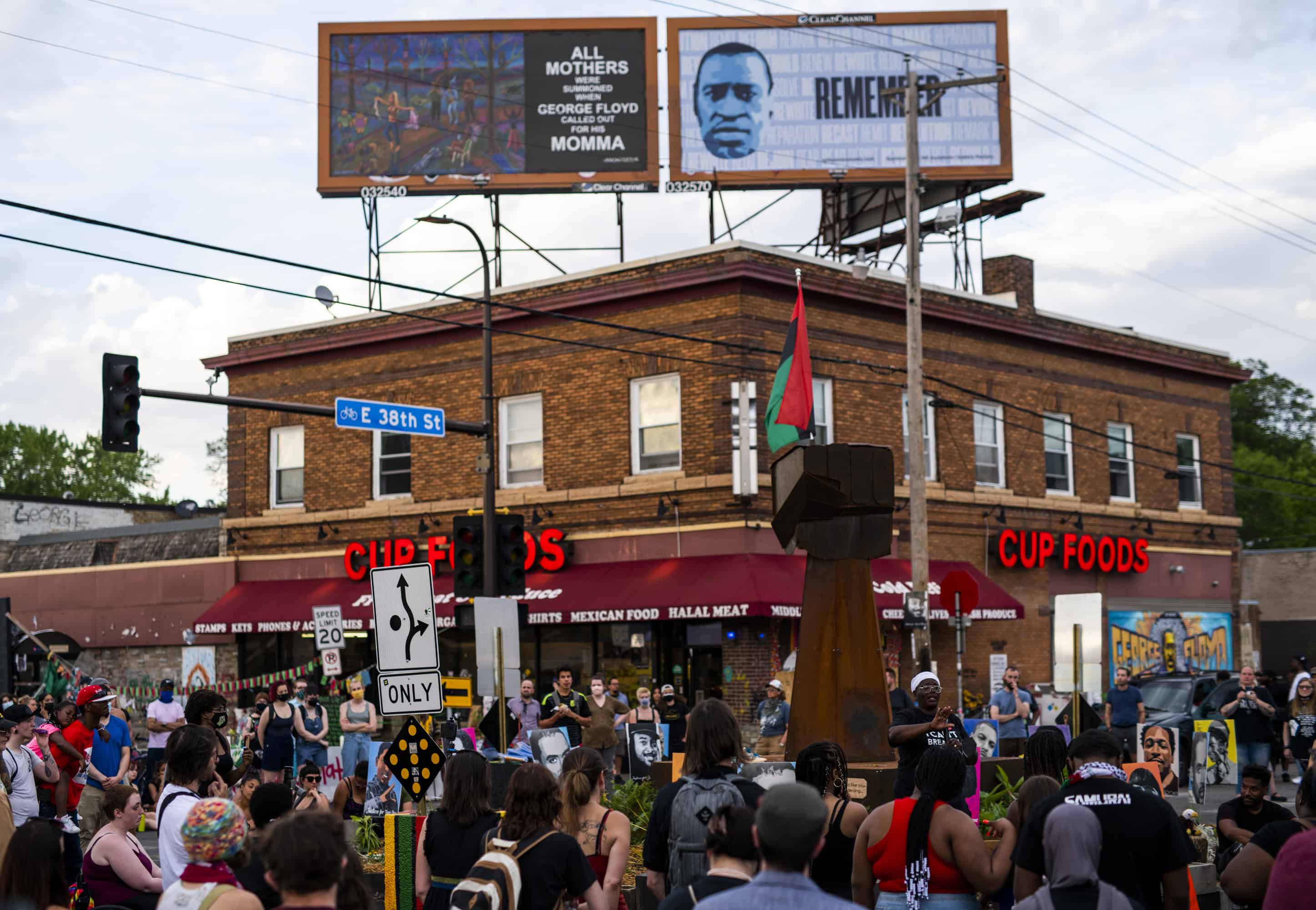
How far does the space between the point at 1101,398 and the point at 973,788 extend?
23035 mm

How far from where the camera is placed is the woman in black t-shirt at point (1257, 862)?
253 inches

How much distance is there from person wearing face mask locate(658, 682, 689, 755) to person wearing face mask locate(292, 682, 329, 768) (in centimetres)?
509

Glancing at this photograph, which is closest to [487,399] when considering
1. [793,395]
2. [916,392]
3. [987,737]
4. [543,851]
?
[793,395]

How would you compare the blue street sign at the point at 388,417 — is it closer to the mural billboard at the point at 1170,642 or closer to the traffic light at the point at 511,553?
the traffic light at the point at 511,553

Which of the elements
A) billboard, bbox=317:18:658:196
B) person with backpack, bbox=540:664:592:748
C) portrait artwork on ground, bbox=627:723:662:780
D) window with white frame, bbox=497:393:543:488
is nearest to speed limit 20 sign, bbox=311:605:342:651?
person with backpack, bbox=540:664:592:748

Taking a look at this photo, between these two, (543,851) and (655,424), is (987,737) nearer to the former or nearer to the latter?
(655,424)

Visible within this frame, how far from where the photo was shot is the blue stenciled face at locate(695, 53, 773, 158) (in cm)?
3219

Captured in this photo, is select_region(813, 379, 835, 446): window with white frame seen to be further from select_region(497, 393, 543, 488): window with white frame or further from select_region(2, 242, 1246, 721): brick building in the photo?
select_region(497, 393, 543, 488): window with white frame

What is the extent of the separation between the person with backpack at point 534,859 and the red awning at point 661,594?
16.6m

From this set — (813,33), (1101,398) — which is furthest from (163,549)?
(1101,398)

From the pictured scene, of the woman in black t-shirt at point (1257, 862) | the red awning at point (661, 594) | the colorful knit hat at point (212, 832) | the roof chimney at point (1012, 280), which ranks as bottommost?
the woman in black t-shirt at point (1257, 862)

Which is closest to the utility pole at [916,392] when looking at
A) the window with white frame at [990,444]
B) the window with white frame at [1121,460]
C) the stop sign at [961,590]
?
the stop sign at [961,590]

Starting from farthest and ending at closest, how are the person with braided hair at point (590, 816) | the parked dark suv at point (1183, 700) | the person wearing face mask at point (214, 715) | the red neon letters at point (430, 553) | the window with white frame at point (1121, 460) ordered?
the window with white frame at point (1121, 460) → the red neon letters at point (430, 553) → the parked dark suv at point (1183, 700) → the person wearing face mask at point (214, 715) → the person with braided hair at point (590, 816)

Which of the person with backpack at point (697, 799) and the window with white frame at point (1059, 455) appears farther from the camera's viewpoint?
the window with white frame at point (1059, 455)
